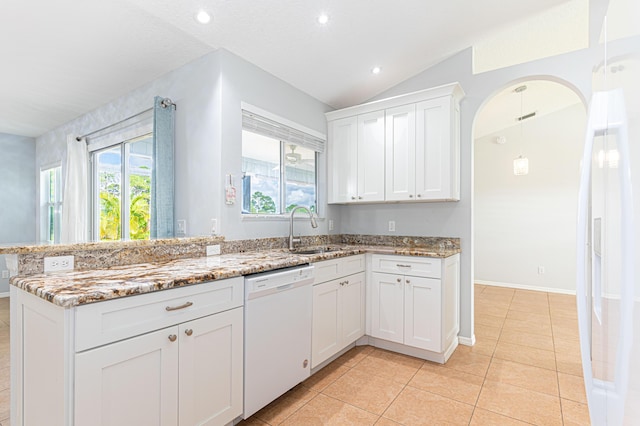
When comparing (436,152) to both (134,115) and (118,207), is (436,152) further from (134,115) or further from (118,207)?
(118,207)

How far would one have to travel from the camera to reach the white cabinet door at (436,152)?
2.87m

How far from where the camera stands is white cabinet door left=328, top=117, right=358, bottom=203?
3.44m

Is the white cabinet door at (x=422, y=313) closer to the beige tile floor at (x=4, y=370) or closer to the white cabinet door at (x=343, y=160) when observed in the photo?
the white cabinet door at (x=343, y=160)

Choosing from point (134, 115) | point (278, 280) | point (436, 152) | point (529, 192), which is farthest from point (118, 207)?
point (529, 192)

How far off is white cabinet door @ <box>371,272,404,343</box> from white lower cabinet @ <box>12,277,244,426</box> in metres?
1.52

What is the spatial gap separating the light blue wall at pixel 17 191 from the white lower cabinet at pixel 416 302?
5849 millimetres

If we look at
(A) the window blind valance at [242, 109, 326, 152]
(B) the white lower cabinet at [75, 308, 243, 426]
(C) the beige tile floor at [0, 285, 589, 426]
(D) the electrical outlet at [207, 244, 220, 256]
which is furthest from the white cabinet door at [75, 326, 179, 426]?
(A) the window blind valance at [242, 109, 326, 152]

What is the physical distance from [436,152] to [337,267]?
144cm

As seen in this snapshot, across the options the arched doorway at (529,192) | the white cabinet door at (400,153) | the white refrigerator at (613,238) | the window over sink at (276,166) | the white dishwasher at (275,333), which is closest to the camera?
the white refrigerator at (613,238)

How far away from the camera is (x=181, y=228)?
2713 millimetres

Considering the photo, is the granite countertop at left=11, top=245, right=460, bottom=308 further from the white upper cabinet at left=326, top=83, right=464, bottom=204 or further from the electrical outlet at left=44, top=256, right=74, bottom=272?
the white upper cabinet at left=326, top=83, right=464, bottom=204

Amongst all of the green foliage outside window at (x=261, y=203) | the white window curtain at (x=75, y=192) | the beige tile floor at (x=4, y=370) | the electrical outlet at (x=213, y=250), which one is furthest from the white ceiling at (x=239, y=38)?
the beige tile floor at (x=4, y=370)

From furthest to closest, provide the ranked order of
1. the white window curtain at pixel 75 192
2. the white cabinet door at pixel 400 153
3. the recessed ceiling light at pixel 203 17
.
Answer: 1. the white window curtain at pixel 75 192
2. the white cabinet door at pixel 400 153
3. the recessed ceiling light at pixel 203 17

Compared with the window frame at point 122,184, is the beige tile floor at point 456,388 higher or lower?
lower
